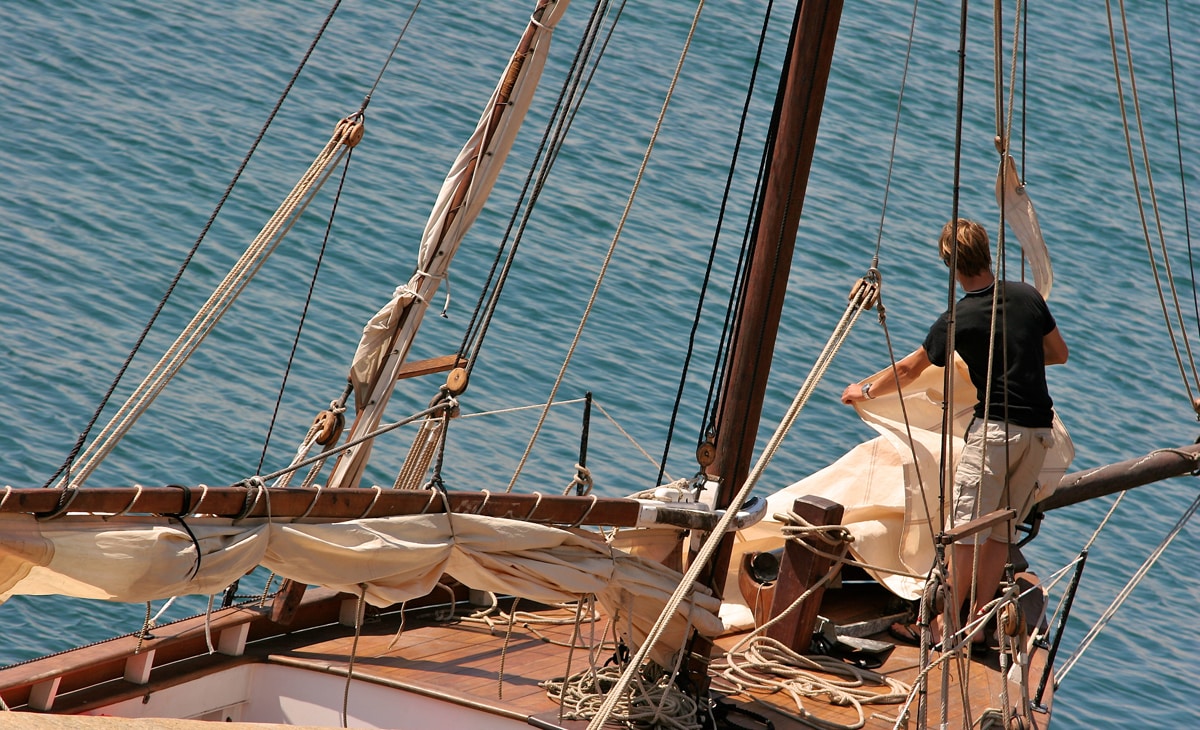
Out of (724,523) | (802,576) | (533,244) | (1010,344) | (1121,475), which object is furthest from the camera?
(533,244)

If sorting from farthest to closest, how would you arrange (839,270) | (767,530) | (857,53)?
(857,53) → (839,270) → (767,530)

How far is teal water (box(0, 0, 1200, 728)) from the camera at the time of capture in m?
10.6

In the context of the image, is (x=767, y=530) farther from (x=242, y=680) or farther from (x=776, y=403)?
(x=776, y=403)

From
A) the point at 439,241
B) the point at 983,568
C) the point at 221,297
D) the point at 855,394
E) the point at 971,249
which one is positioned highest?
the point at 971,249

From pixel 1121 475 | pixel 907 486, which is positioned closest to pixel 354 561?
pixel 907 486

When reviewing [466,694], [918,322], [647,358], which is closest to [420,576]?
[466,694]

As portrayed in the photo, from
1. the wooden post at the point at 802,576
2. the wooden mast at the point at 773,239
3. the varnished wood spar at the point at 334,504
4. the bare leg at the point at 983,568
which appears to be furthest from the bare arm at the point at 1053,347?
the varnished wood spar at the point at 334,504

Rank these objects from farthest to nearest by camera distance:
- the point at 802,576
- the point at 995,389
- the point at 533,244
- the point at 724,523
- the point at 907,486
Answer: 1. the point at 533,244
2. the point at 907,486
3. the point at 802,576
4. the point at 995,389
5. the point at 724,523

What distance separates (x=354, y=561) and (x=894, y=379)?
2934 millimetres

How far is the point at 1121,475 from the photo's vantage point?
24.7ft

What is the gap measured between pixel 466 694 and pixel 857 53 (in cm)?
1635

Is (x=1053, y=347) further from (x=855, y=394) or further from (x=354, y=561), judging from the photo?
(x=354, y=561)

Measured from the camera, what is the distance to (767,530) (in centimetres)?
667

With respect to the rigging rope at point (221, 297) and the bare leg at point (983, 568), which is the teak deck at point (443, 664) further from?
the rigging rope at point (221, 297)
